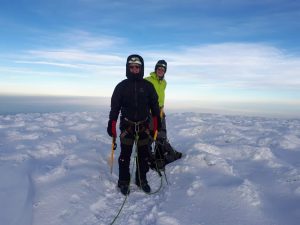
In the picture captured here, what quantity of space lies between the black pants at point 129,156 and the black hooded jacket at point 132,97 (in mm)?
474

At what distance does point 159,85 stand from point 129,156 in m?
2.57

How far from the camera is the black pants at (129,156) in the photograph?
679 centimetres

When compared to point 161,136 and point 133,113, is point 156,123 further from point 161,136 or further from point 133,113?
point 161,136

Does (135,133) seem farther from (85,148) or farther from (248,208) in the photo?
(85,148)

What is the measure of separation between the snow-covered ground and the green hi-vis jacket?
1884mm

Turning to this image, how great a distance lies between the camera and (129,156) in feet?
22.6

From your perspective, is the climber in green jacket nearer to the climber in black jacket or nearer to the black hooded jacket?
the climber in black jacket

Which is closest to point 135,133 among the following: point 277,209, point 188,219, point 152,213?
point 152,213

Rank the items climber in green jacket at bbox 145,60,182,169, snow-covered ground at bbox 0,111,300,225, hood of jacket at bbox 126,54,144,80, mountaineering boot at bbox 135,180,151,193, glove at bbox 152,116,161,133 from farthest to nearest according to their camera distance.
Result: climber in green jacket at bbox 145,60,182,169, glove at bbox 152,116,161,133, mountaineering boot at bbox 135,180,151,193, hood of jacket at bbox 126,54,144,80, snow-covered ground at bbox 0,111,300,225

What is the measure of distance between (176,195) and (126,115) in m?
2.10

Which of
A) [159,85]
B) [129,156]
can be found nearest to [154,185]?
[129,156]

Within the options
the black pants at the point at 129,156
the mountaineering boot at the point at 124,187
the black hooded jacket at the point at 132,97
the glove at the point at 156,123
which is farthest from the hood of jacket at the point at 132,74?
the mountaineering boot at the point at 124,187

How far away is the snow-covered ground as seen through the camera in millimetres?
5262

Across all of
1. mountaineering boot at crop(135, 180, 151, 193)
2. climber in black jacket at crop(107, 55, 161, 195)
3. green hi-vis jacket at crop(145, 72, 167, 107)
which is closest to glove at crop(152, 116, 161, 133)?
climber in black jacket at crop(107, 55, 161, 195)
